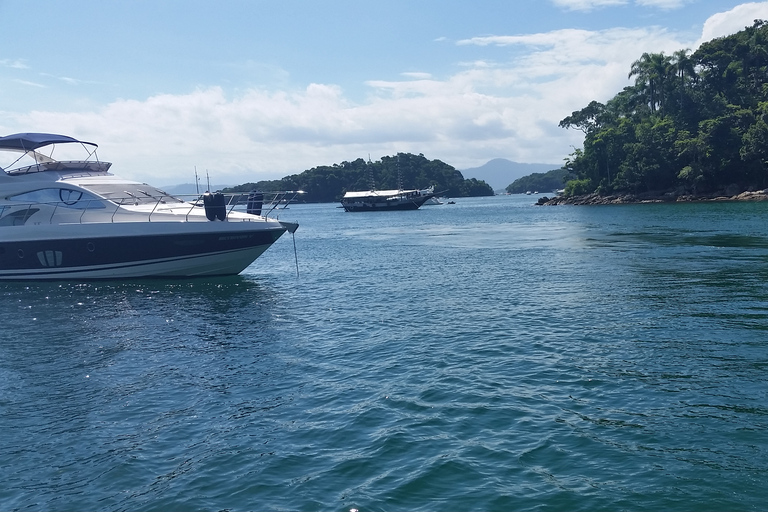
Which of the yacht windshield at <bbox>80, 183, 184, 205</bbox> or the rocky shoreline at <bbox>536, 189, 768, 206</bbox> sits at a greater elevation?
the yacht windshield at <bbox>80, 183, 184, 205</bbox>

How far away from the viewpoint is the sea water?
815cm

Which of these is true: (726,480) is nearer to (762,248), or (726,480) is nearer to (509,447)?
(509,447)

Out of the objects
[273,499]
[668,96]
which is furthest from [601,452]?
[668,96]

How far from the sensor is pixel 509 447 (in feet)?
29.8

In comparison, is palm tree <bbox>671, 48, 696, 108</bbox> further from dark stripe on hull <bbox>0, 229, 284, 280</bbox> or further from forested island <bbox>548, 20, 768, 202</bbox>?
dark stripe on hull <bbox>0, 229, 284, 280</bbox>

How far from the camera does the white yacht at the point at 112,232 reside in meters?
26.5

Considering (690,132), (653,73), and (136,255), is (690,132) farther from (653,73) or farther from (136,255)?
(136,255)

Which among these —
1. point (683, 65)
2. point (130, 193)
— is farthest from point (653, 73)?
point (130, 193)

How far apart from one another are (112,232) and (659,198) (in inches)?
3149

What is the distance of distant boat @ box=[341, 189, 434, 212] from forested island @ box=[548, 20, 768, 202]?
32438 millimetres

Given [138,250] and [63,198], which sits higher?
[63,198]

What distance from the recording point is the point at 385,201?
12281 cm

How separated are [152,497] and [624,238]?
39318 mm

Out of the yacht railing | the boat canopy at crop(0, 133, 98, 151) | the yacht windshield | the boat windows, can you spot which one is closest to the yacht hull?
the yacht railing
